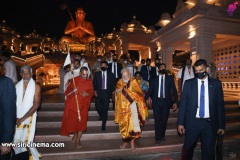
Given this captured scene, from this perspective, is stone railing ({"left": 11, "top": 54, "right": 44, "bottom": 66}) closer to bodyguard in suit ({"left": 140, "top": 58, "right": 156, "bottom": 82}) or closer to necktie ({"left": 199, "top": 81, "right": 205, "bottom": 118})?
bodyguard in suit ({"left": 140, "top": 58, "right": 156, "bottom": 82})

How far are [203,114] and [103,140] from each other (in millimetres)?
3194

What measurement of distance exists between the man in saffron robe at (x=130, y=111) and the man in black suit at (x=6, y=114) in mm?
2955

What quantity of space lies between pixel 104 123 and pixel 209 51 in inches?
363

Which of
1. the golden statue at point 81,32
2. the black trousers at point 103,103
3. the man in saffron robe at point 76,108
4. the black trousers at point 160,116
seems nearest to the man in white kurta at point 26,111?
Answer: the man in saffron robe at point 76,108

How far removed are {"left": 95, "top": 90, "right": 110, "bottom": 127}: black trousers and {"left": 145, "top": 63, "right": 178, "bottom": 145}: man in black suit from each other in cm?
142

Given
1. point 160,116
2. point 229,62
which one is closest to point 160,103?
point 160,116

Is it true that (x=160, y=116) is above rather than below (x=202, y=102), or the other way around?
below

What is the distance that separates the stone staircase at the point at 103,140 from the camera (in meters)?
5.03

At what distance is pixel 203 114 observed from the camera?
12.6ft

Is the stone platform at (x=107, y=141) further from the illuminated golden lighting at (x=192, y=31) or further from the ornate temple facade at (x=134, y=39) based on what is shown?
the ornate temple facade at (x=134, y=39)

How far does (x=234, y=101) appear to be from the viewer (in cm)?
915

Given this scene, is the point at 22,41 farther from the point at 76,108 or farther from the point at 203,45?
the point at 76,108

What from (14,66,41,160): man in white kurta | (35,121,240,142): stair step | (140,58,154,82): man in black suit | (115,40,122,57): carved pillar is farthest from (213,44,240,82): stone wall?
(14,66,41,160): man in white kurta

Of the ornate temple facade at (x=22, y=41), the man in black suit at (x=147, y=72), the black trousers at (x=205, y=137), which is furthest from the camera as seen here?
the ornate temple facade at (x=22, y=41)
